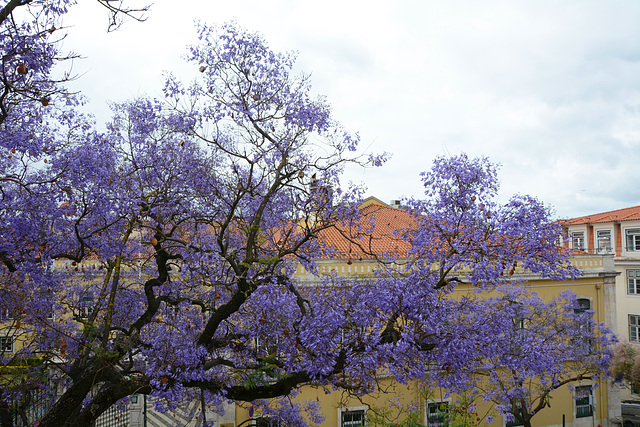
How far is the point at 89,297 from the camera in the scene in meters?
10.2

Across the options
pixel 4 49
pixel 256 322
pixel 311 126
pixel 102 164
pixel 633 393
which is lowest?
pixel 633 393

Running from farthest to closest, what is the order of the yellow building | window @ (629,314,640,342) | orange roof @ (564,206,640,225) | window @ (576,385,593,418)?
1. orange roof @ (564,206,640,225)
2. window @ (629,314,640,342)
3. window @ (576,385,593,418)
4. the yellow building

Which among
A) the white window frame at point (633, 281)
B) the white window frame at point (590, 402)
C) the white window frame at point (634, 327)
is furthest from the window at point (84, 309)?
the white window frame at point (633, 281)

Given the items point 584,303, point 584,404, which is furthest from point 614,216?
point 584,404

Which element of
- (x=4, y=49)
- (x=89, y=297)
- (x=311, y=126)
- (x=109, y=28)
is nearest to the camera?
(x=109, y=28)

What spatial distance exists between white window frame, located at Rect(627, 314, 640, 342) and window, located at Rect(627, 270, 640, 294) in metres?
1.48

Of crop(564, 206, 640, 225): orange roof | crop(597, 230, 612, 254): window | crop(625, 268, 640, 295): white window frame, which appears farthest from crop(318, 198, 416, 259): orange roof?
crop(625, 268, 640, 295): white window frame

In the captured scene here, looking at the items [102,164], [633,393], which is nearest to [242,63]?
[102,164]

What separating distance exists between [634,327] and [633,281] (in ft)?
8.96

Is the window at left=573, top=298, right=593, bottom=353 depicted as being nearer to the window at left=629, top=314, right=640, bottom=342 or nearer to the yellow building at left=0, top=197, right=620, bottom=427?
the yellow building at left=0, top=197, right=620, bottom=427

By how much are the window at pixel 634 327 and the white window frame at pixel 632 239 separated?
Result: 4083 millimetres

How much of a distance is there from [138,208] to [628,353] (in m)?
27.5

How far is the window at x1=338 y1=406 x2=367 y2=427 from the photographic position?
15.6 meters

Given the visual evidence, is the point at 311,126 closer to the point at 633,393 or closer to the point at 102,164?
the point at 102,164
